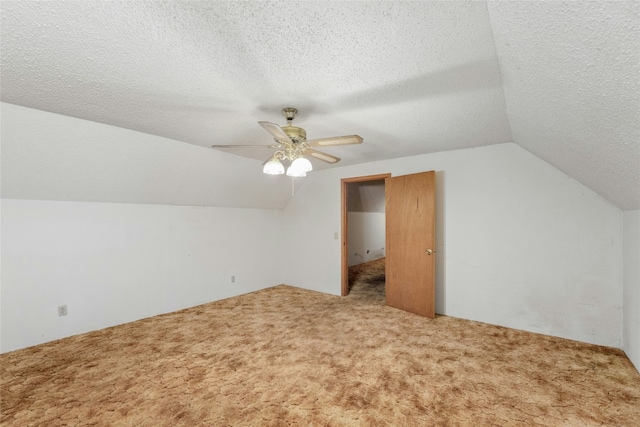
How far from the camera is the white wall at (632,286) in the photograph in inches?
90.2

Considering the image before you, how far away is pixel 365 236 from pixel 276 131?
5.94m

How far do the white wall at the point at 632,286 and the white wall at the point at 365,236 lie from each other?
4.73m

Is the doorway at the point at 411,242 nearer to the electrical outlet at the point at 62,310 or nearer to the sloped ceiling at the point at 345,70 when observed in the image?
the sloped ceiling at the point at 345,70

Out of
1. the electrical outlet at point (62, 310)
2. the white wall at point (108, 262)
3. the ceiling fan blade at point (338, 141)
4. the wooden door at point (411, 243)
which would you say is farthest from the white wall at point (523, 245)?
the electrical outlet at point (62, 310)

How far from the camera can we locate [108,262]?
3.34 metres

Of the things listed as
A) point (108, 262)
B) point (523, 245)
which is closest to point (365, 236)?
point (523, 245)

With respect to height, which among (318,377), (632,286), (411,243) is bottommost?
(318,377)

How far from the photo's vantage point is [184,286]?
405 cm

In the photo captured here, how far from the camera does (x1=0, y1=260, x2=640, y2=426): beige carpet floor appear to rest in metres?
1.82

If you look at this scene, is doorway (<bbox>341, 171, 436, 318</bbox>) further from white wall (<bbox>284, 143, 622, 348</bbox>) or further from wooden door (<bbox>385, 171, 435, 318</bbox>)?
white wall (<bbox>284, 143, 622, 348</bbox>)

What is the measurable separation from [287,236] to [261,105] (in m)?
3.44

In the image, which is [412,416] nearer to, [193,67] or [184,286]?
[193,67]

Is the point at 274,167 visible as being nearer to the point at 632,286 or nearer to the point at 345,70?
the point at 345,70

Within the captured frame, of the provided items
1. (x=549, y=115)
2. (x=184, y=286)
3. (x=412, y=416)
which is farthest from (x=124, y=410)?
(x=549, y=115)
